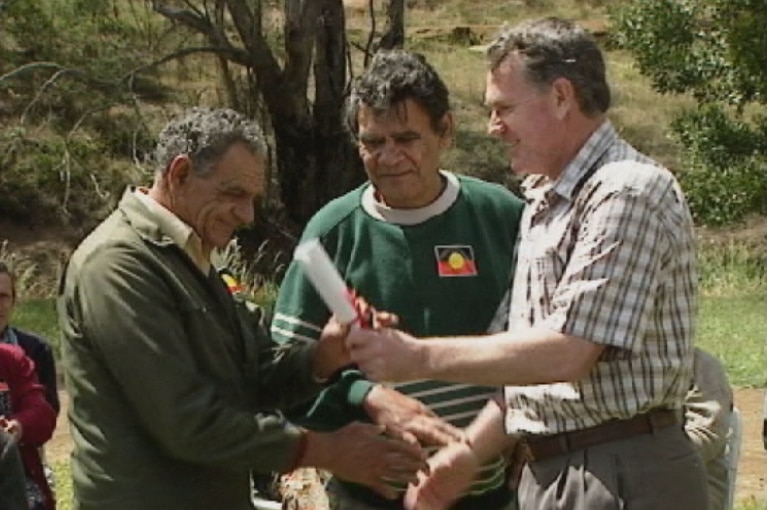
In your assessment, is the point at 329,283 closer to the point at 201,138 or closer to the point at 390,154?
the point at 201,138

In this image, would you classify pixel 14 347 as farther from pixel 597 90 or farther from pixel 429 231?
pixel 597 90

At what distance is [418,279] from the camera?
4.05 meters

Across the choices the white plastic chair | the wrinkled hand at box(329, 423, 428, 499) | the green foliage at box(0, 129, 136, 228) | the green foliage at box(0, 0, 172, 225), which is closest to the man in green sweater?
the wrinkled hand at box(329, 423, 428, 499)

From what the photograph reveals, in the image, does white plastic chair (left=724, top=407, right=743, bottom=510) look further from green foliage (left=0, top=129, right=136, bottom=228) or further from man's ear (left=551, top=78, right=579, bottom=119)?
green foliage (left=0, top=129, right=136, bottom=228)

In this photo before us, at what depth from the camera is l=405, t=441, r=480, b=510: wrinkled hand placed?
12.5 ft

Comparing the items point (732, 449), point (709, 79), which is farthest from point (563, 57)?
point (709, 79)

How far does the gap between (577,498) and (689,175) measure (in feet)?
59.3

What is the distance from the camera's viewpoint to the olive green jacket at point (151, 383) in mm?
3418

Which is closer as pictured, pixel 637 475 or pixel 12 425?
pixel 637 475

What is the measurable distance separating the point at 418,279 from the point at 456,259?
11 cm

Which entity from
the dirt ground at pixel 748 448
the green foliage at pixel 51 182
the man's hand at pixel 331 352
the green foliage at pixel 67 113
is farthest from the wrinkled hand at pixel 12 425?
the green foliage at pixel 51 182

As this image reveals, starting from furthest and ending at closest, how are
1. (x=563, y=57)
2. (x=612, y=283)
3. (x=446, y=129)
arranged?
(x=446, y=129)
(x=563, y=57)
(x=612, y=283)

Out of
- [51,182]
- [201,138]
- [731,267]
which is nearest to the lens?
[201,138]

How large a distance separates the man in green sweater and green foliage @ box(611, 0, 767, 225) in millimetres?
17164
